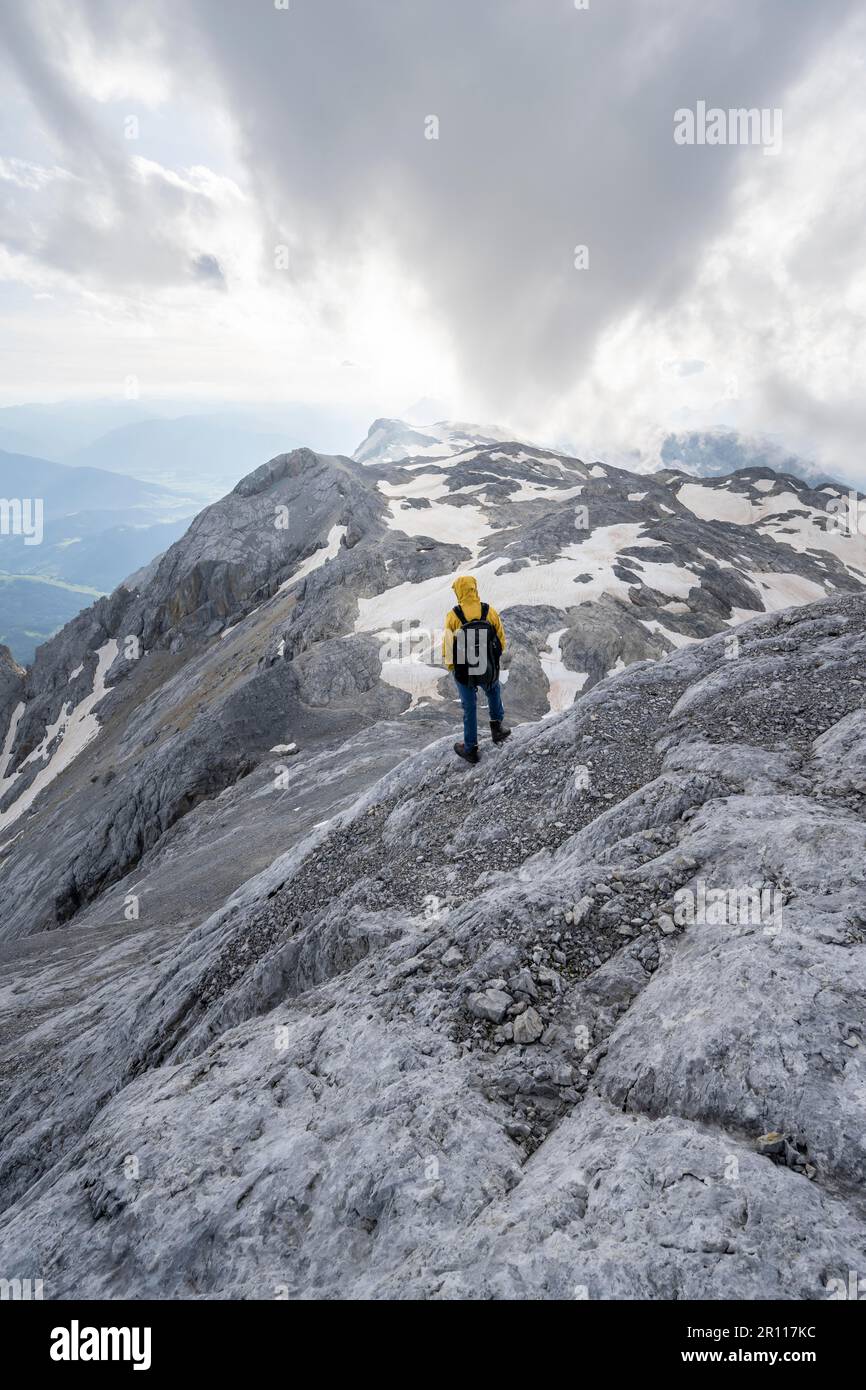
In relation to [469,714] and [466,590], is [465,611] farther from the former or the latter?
[469,714]

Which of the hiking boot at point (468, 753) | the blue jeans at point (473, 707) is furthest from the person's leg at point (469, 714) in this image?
the hiking boot at point (468, 753)

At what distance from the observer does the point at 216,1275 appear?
19.9 feet

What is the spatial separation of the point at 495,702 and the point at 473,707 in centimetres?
78

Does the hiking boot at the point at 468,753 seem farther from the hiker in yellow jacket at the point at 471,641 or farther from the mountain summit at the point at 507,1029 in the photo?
the hiker in yellow jacket at the point at 471,641

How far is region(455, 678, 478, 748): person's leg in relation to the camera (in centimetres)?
1438

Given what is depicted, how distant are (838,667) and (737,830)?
20.6 feet

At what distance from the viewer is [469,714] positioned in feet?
49.3

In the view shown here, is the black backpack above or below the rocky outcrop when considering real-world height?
above

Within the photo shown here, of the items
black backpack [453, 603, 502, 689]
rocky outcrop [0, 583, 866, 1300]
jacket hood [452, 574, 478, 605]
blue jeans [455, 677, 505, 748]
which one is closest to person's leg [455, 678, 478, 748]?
blue jeans [455, 677, 505, 748]

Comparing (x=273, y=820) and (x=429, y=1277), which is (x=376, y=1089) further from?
(x=273, y=820)

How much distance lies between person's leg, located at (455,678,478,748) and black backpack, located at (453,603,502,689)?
40 centimetres

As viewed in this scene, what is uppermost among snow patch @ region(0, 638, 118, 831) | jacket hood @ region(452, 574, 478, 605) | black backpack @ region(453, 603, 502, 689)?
jacket hood @ region(452, 574, 478, 605)

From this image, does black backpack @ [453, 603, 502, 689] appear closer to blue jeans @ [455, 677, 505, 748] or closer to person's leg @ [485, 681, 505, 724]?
blue jeans @ [455, 677, 505, 748]
